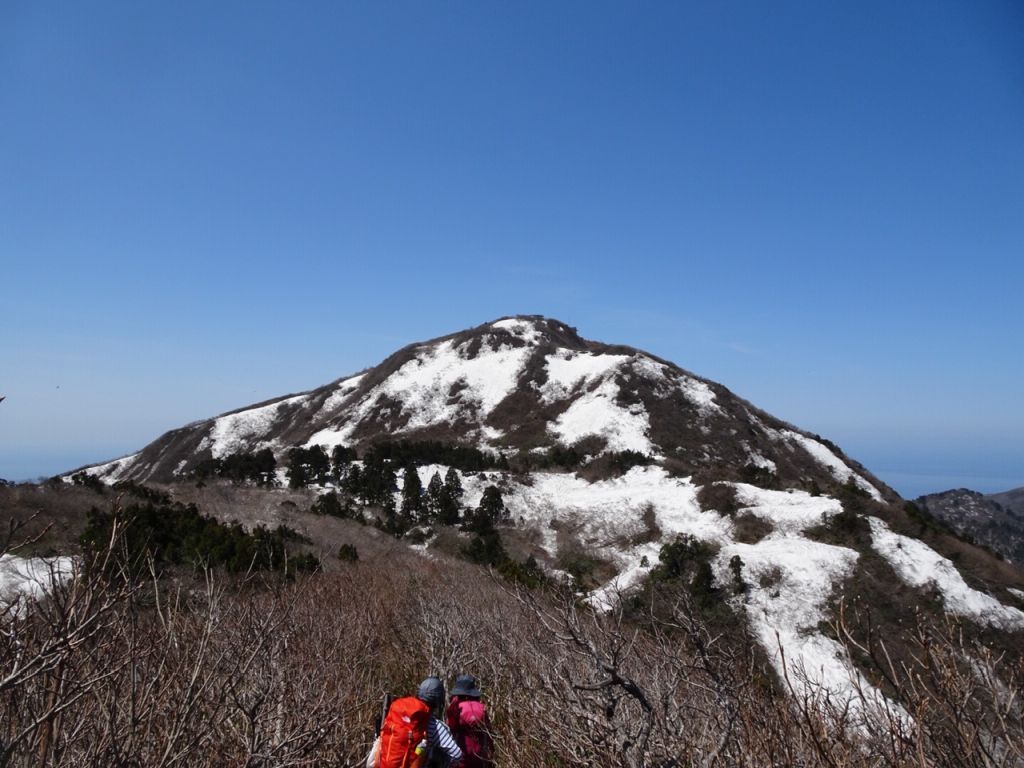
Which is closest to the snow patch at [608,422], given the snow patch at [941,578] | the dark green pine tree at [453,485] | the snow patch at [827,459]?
the dark green pine tree at [453,485]

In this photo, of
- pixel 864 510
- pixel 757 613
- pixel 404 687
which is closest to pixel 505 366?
pixel 864 510

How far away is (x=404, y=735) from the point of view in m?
4.59

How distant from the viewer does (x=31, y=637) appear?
3.32 meters


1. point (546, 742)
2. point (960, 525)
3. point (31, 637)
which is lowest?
point (960, 525)

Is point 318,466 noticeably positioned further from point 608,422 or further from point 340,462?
point 608,422

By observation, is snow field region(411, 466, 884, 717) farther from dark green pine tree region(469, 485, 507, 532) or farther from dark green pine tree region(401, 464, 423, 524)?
dark green pine tree region(401, 464, 423, 524)

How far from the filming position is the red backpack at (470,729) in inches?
218

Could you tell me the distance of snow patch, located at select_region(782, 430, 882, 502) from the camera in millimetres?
40144

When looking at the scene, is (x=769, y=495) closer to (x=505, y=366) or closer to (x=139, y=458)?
(x=505, y=366)

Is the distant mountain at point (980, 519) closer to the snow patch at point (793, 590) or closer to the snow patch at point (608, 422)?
the snow patch at point (608, 422)

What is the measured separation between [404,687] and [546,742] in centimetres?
650

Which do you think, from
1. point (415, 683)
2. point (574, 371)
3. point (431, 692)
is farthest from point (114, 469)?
point (431, 692)

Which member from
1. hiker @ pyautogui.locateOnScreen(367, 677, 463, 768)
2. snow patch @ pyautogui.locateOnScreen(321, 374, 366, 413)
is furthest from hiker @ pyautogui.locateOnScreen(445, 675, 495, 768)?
snow patch @ pyautogui.locateOnScreen(321, 374, 366, 413)

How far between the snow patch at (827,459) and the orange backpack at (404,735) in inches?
1601
